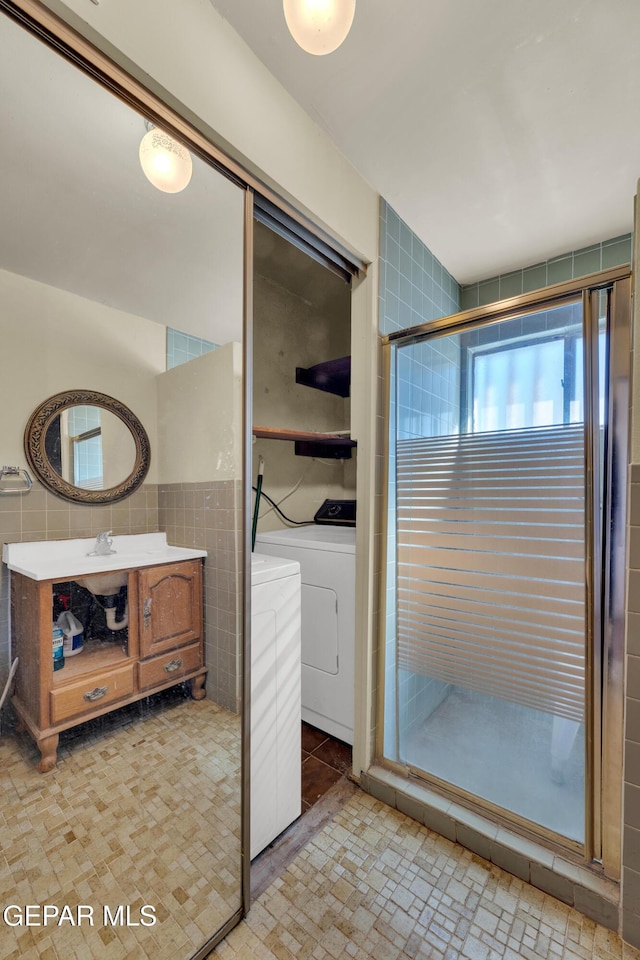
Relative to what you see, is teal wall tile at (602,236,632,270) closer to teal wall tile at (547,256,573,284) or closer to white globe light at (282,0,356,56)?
teal wall tile at (547,256,573,284)

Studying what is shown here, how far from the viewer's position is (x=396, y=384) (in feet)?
5.66

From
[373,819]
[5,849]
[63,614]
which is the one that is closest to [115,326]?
[63,614]

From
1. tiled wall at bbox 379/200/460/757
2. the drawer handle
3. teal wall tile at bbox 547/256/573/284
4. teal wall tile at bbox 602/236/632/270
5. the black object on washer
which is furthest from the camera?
the black object on washer

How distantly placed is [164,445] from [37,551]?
37 centimetres

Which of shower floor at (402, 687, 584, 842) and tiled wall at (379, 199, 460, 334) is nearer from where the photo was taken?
shower floor at (402, 687, 584, 842)

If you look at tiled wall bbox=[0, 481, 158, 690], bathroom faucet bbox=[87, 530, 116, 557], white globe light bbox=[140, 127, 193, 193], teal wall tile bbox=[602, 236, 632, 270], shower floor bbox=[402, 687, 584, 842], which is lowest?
shower floor bbox=[402, 687, 584, 842]

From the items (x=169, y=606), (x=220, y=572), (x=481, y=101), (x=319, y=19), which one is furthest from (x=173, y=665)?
(x=481, y=101)

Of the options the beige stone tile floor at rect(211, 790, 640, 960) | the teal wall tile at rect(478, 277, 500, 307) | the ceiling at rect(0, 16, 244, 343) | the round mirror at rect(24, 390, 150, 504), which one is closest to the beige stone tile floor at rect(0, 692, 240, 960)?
the beige stone tile floor at rect(211, 790, 640, 960)

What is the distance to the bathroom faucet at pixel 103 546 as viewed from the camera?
35.8 inches

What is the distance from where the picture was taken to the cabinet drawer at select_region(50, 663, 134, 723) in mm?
866

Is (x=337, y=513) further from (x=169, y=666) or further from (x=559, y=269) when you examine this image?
(x=559, y=269)

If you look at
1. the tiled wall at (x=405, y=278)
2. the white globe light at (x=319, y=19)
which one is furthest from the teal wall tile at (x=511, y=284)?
the white globe light at (x=319, y=19)

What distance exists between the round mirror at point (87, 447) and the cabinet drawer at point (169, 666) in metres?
0.44

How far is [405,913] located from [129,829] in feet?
2.81
